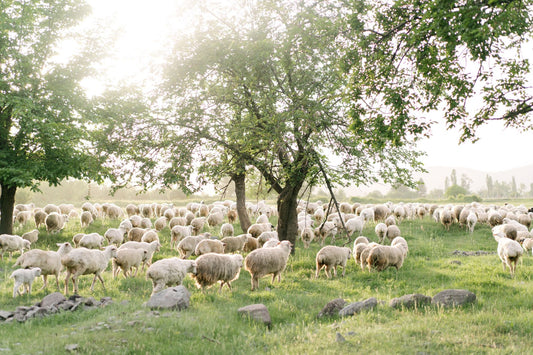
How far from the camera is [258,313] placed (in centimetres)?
740

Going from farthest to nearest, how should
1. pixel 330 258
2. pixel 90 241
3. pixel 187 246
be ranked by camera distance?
1. pixel 90 241
2. pixel 187 246
3. pixel 330 258

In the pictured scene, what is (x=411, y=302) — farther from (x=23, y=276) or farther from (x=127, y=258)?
(x=23, y=276)

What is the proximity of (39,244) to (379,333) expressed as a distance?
15877 millimetres

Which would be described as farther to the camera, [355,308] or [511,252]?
[511,252]

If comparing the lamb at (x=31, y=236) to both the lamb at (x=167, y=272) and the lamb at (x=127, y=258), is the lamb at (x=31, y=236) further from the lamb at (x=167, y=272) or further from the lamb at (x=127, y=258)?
the lamb at (x=167, y=272)

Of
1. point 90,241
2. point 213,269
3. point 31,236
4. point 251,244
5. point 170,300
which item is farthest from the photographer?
point 31,236

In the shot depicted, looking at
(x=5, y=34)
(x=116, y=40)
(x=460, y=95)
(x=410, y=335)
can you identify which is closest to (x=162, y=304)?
(x=410, y=335)

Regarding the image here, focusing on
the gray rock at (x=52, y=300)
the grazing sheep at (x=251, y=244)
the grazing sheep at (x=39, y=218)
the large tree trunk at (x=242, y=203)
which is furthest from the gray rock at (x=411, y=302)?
the grazing sheep at (x=39, y=218)

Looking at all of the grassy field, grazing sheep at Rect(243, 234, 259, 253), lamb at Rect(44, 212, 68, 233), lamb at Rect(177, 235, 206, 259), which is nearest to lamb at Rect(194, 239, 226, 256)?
lamb at Rect(177, 235, 206, 259)

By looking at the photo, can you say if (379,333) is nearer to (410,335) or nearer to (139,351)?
(410,335)

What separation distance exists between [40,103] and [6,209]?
5.10 meters

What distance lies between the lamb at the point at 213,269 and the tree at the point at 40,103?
787 centimetres

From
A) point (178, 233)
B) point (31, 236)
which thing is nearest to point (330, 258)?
point (178, 233)

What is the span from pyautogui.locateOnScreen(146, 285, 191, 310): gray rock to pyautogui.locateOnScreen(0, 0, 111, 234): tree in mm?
8928
